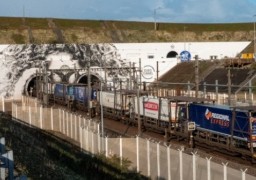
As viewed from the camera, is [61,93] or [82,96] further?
[61,93]

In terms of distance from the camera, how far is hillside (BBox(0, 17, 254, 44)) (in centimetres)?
8931

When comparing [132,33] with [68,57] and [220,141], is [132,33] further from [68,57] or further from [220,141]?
[220,141]

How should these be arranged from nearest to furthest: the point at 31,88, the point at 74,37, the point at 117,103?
the point at 117,103 < the point at 31,88 < the point at 74,37

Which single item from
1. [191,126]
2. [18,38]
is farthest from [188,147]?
[18,38]

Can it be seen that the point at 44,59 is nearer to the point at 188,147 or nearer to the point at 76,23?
the point at 76,23

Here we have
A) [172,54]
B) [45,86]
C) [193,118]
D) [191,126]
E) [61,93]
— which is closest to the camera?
[191,126]

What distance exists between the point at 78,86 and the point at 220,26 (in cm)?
5854

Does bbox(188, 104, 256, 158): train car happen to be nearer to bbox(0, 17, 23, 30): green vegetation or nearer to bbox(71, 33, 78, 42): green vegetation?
bbox(71, 33, 78, 42): green vegetation

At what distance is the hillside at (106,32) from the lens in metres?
89.3

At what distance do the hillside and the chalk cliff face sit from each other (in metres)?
8.52

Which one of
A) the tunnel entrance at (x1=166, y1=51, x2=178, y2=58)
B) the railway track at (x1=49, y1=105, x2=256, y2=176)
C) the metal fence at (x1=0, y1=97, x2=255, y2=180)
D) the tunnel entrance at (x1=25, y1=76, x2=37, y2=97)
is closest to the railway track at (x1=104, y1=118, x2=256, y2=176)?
the railway track at (x1=49, y1=105, x2=256, y2=176)

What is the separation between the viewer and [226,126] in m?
28.7

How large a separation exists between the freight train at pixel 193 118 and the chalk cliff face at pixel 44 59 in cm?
2789

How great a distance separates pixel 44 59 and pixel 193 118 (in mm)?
48265
